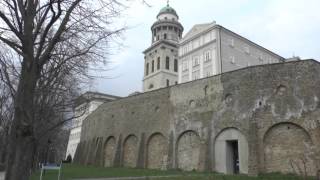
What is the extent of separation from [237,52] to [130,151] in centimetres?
2385

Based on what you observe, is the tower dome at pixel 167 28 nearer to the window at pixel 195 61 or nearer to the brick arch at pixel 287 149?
the window at pixel 195 61

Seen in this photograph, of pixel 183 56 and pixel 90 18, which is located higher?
pixel 183 56

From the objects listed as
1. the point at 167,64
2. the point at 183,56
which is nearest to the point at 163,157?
the point at 183,56

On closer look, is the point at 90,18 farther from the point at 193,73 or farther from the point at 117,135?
the point at 193,73

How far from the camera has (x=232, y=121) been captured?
27.6 meters

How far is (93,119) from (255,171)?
27.5 m

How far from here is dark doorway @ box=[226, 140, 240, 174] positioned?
27.6m

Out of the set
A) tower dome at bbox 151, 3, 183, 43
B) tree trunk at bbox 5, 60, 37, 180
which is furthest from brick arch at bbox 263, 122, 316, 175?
tower dome at bbox 151, 3, 183, 43

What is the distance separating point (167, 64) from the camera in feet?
225

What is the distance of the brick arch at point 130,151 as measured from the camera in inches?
1407

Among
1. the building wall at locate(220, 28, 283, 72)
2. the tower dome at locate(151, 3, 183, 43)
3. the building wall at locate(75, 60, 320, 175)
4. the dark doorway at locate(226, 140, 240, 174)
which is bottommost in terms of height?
the dark doorway at locate(226, 140, 240, 174)

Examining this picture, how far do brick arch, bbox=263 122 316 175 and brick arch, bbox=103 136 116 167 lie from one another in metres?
19.2

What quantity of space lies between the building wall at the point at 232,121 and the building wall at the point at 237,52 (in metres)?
17.4

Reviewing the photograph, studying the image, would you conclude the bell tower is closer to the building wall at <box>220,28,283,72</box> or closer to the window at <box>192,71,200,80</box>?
the window at <box>192,71,200,80</box>
